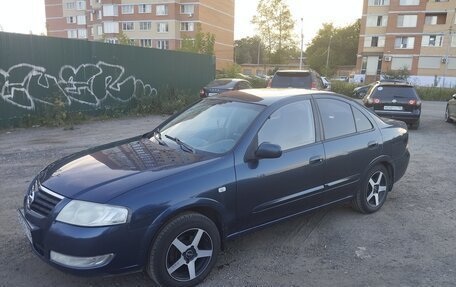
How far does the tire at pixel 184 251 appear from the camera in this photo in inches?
118

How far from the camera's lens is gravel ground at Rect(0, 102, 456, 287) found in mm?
3389

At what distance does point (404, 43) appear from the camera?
53688 mm

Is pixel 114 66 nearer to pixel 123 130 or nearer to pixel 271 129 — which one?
pixel 123 130

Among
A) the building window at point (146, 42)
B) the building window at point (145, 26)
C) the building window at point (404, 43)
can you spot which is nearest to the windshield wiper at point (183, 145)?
the building window at point (404, 43)

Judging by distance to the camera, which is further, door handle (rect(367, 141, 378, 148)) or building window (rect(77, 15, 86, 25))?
building window (rect(77, 15, 86, 25))

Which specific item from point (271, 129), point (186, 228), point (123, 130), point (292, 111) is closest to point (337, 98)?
point (292, 111)

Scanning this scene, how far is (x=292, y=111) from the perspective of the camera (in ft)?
13.4

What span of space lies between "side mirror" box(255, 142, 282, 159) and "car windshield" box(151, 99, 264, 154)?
10.3 inches

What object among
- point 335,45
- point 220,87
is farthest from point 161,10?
point 220,87

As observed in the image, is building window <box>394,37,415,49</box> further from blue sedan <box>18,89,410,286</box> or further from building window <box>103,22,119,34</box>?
blue sedan <box>18,89,410,286</box>

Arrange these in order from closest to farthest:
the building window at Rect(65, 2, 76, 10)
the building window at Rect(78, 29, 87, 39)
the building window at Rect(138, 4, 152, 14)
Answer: the building window at Rect(138, 4, 152, 14) < the building window at Rect(78, 29, 87, 39) < the building window at Rect(65, 2, 76, 10)

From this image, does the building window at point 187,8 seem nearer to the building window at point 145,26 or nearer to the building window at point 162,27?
the building window at point 162,27

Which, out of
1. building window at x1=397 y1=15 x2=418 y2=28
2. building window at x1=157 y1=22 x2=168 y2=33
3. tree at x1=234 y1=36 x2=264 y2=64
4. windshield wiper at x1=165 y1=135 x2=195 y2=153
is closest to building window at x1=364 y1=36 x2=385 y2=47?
building window at x1=397 y1=15 x2=418 y2=28

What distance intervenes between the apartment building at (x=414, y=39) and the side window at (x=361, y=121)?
168 ft
